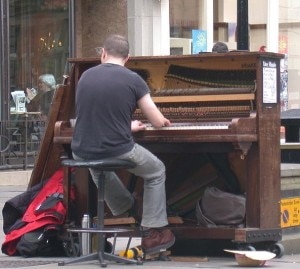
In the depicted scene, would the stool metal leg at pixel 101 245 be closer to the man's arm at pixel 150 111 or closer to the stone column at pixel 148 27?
the man's arm at pixel 150 111

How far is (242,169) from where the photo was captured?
7.71 m

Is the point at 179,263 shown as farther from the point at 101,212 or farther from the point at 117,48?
the point at 117,48

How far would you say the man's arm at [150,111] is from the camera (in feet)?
22.9

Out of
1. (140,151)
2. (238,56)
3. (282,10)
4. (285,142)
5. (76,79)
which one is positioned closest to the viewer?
(140,151)

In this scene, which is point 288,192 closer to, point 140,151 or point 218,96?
point 218,96

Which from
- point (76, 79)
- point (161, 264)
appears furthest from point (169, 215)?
point (76, 79)

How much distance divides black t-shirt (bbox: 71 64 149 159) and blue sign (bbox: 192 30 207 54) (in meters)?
11.5

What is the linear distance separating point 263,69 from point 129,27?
10.1m

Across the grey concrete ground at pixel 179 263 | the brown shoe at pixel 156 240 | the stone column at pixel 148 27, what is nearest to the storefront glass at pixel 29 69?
the stone column at pixel 148 27

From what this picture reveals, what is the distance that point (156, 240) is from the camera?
7320 millimetres

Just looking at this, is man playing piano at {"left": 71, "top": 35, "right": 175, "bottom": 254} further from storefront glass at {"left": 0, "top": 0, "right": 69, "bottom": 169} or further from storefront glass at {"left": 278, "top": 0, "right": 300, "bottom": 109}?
storefront glass at {"left": 278, "top": 0, "right": 300, "bottom": 109}

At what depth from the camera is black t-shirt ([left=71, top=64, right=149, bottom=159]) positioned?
271 inches

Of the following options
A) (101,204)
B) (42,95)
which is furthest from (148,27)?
(101,204)

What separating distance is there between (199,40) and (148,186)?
11567 mm
